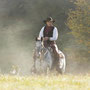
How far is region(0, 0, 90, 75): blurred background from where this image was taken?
28766 mm

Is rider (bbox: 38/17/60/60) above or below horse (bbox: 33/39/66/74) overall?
above

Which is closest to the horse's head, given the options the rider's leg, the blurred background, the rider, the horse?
the horse

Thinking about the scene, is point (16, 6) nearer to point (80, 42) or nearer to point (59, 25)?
point (59, 25)

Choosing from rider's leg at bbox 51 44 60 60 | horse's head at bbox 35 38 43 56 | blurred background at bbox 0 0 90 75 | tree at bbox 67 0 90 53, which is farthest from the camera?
blurred background at bbox 0 0 90 75

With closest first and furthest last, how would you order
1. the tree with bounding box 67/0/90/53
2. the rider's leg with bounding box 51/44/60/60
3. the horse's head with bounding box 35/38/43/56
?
the horse's head with bounding box 35/38/43/56 → the rider's leg with bounding box 51/44/60/60 → the tree with bounding box 67/0/90/53

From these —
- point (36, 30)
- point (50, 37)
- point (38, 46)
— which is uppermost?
point (50, 37)

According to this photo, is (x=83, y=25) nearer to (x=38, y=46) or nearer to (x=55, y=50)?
(x=55, y=50)

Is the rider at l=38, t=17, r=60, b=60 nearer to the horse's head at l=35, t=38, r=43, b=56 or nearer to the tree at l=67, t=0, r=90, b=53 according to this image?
the horse's head at l=35, t=38, r=43, b=56

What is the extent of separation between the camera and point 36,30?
121ft

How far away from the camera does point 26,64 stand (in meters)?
36.7

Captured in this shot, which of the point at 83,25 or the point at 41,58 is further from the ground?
the point at 83,25

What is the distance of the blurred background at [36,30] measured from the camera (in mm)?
28766

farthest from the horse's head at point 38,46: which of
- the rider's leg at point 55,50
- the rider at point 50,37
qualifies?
the rider's leg at point 55,50

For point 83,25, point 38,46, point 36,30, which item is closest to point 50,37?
point 38,46
